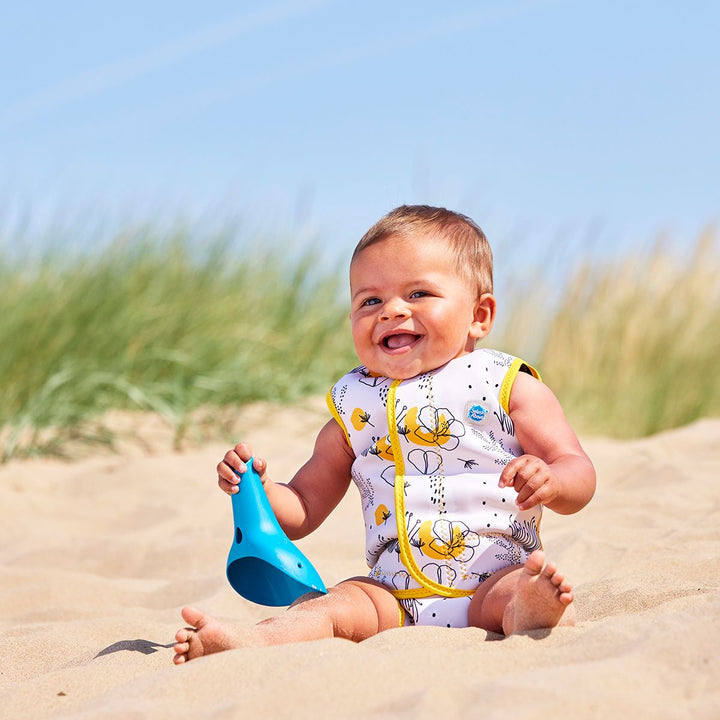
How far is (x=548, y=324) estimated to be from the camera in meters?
7.08

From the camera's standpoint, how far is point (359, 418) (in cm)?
234

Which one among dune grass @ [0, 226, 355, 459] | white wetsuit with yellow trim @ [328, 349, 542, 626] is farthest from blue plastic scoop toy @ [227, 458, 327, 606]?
dune grass @ [0, 226, 355, 459]

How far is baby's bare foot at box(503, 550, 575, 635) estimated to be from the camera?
192cm

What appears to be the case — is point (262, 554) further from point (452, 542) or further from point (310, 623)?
point (452, 542)

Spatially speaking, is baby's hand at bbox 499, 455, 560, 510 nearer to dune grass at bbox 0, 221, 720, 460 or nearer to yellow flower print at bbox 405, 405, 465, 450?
yellow flower print at bbox 405, 405, 465, 450

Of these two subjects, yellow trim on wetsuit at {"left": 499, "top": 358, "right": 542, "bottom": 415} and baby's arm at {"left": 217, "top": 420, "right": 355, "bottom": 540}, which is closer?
yellow trim on wetsuit at {"left": 499, "top": 358, "right": 542, "bottom": 415}

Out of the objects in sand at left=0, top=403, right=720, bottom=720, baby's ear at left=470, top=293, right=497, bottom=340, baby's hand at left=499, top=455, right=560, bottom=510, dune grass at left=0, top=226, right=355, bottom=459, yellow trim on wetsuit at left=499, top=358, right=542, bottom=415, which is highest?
dune grass at left=0, top=226, right=355, bottom=459

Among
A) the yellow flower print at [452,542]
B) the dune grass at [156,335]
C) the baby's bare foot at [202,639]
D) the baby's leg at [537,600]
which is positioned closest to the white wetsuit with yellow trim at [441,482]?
the yellow flower print at [452,542]

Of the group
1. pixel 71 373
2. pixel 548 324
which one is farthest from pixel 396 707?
pixel 548 324

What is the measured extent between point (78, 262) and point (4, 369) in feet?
3.39

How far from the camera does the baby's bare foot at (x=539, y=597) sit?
6.29 feet

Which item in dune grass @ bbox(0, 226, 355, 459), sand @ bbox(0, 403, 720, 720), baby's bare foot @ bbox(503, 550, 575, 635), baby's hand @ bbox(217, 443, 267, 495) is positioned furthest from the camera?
dune grass @ bbox(0, 226, 355, 459)

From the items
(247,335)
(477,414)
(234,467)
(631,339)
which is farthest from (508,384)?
(631,339)

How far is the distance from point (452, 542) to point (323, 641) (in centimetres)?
43
